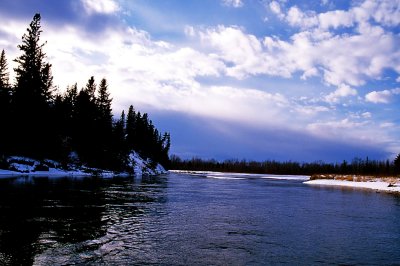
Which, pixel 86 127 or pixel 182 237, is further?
pixel 86 127

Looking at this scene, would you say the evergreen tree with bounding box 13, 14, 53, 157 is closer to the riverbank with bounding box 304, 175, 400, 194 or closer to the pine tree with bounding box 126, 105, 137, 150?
the riverbank with bounding box 304, 175, 400, 194

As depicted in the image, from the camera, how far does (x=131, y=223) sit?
16.3 meters

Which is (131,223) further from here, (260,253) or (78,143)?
(78,143)

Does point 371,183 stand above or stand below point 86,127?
below

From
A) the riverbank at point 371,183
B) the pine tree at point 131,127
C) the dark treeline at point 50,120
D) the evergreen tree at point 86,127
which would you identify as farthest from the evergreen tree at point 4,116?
the pine tree at point 131,127

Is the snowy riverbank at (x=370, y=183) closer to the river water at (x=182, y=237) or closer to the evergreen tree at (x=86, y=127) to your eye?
the river water at (x=182, y=237)

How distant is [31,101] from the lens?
57.2 meters

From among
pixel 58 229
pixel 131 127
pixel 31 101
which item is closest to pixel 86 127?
pixel 31 101

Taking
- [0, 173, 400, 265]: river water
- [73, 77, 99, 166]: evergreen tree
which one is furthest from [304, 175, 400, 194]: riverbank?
[73, 77, 99, 166]: evergreen tree

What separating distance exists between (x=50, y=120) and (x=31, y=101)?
695 centimetres

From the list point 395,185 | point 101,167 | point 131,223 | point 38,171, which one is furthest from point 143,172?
point 131,223

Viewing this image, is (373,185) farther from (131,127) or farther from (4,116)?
(131,127)

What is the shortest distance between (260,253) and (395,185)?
54.5 metres

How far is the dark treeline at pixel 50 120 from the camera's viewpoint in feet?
182
